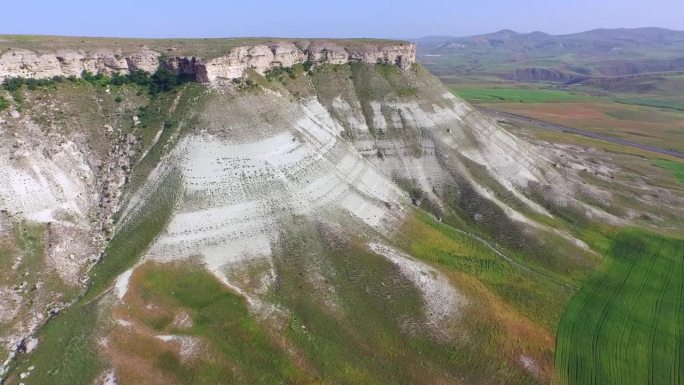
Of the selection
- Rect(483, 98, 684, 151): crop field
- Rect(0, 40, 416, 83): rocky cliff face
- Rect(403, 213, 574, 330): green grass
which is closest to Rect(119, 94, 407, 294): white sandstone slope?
Rect(403, 213, 574, 330): green grass

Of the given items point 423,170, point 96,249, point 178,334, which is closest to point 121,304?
point 178,334

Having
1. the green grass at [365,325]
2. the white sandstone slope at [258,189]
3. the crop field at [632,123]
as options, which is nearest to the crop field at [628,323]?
the green grass at [365,325]

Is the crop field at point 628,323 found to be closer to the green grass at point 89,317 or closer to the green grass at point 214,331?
the green grass at point 214,331

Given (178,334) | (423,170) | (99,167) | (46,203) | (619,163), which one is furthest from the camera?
(619,163)

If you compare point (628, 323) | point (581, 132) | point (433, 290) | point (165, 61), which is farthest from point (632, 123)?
point (165, 61)

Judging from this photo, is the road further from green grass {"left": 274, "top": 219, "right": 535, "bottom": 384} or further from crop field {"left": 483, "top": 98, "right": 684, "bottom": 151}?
green grass {"left": 274, "top": 219, "right": 535, "bottom": 384}

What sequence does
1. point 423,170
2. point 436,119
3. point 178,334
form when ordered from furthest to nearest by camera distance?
1. point 436,119
2. point 423,170
3. point 178,334

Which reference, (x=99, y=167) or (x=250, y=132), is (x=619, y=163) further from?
(x=99, y=167)
